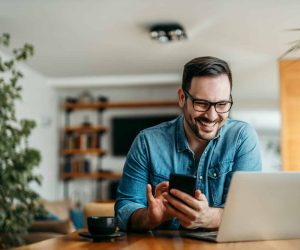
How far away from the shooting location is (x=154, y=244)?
1.24 meters

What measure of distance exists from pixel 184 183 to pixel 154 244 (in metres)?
0.19

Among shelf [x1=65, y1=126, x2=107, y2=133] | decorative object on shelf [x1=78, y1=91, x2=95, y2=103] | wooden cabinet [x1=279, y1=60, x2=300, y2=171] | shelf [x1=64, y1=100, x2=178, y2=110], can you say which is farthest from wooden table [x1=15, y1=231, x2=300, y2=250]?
decorative object on shelf [x1=78, y1=91, x2=95, y2=103]

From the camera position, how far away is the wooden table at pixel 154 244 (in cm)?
119

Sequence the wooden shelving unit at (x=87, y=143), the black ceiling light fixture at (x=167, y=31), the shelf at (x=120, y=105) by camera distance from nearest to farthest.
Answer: the black ceiling light fixture at (x=167, y=31) < the shelf at (x=120, y=105) < the wooden shelving unit at (x=87, y=143)

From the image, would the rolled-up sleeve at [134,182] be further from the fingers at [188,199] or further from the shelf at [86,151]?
the shelf at [86,151]

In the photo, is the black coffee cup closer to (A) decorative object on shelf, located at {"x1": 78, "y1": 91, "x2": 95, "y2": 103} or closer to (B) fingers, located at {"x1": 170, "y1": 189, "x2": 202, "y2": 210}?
(B) fingers, located at {"x1": 170, "y1": 189, "x2": 202, "y2": 210}

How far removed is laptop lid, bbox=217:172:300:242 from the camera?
1244 millimetres

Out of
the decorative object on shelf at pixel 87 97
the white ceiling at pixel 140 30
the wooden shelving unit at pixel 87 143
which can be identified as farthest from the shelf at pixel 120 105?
the white ceiling at pixel 140 30

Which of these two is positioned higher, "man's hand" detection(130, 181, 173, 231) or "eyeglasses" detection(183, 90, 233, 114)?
"eyeglasses" detection(183, 90, 233, 114)

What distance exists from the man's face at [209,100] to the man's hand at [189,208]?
316 millimetres

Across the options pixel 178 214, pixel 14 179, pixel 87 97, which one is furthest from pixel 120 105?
pixel 178 214

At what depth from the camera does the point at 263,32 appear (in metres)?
5.08

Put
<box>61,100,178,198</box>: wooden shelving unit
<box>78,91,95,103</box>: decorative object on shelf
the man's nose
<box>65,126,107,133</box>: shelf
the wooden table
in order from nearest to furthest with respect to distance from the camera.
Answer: the wooden table
the man's nose
<box>61,100,178,198</box>: wooden shelving unit
<box>65,126,107,133</box>: shelf
<box>78,91,95,103</box>: decorative object on shelf

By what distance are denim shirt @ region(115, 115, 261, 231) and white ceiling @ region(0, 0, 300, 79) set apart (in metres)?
2.73
